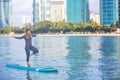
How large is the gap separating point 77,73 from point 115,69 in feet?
10.4

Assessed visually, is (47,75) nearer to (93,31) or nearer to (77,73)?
(77,73)

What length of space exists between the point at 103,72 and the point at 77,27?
172m

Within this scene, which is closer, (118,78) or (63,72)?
(118,78)

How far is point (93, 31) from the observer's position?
7554 inches

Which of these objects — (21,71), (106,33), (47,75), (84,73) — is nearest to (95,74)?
(84,73)

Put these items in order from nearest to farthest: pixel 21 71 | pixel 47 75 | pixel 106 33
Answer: pixel 47 75 < pixel 21 71 < pixel 106 33

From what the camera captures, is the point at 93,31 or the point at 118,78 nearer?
the point at 118,78

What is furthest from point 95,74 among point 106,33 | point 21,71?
point 106,33

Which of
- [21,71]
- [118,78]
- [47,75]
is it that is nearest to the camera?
[118,78]

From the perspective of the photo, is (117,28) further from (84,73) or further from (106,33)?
(84,73)

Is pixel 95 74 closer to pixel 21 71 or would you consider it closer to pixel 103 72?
pixel 103 72

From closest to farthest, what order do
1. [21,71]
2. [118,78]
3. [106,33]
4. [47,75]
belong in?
[118,78]
[47,75]
[21,71]
[106,33]

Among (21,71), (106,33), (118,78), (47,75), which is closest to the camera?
(118,78)

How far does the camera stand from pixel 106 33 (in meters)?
190
